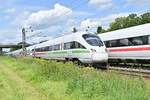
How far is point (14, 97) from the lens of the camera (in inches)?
559

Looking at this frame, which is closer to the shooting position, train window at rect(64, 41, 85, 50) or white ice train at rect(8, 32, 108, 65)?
white ice train at rect(8, 32, 108, 65)

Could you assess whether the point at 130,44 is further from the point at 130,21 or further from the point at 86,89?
the point at 130,21

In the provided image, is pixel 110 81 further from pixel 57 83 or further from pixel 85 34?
pixel 85 34

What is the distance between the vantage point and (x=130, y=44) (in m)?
31.0

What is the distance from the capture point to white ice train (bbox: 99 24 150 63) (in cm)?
2819

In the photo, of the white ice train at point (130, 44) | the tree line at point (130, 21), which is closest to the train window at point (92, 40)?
the white ice train at point (130, 44)

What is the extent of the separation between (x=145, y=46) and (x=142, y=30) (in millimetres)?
1314

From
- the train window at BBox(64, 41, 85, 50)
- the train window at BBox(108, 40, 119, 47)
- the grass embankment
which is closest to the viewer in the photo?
the grass embankment

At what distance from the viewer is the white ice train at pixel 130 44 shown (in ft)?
92.5

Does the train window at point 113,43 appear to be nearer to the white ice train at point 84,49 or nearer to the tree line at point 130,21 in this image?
the white ice train at point 84,49

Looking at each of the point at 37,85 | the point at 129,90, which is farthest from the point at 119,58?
the point at 129,90

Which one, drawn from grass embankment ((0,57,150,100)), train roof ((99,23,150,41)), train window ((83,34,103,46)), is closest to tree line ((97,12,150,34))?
train roof ((99,23,150,41))

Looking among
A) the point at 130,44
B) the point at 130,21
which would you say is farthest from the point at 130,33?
the point at 130,21

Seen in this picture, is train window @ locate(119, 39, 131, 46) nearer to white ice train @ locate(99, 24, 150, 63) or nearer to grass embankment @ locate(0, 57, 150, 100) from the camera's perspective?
white ice train @ locate(99, 24, 150, 63)
